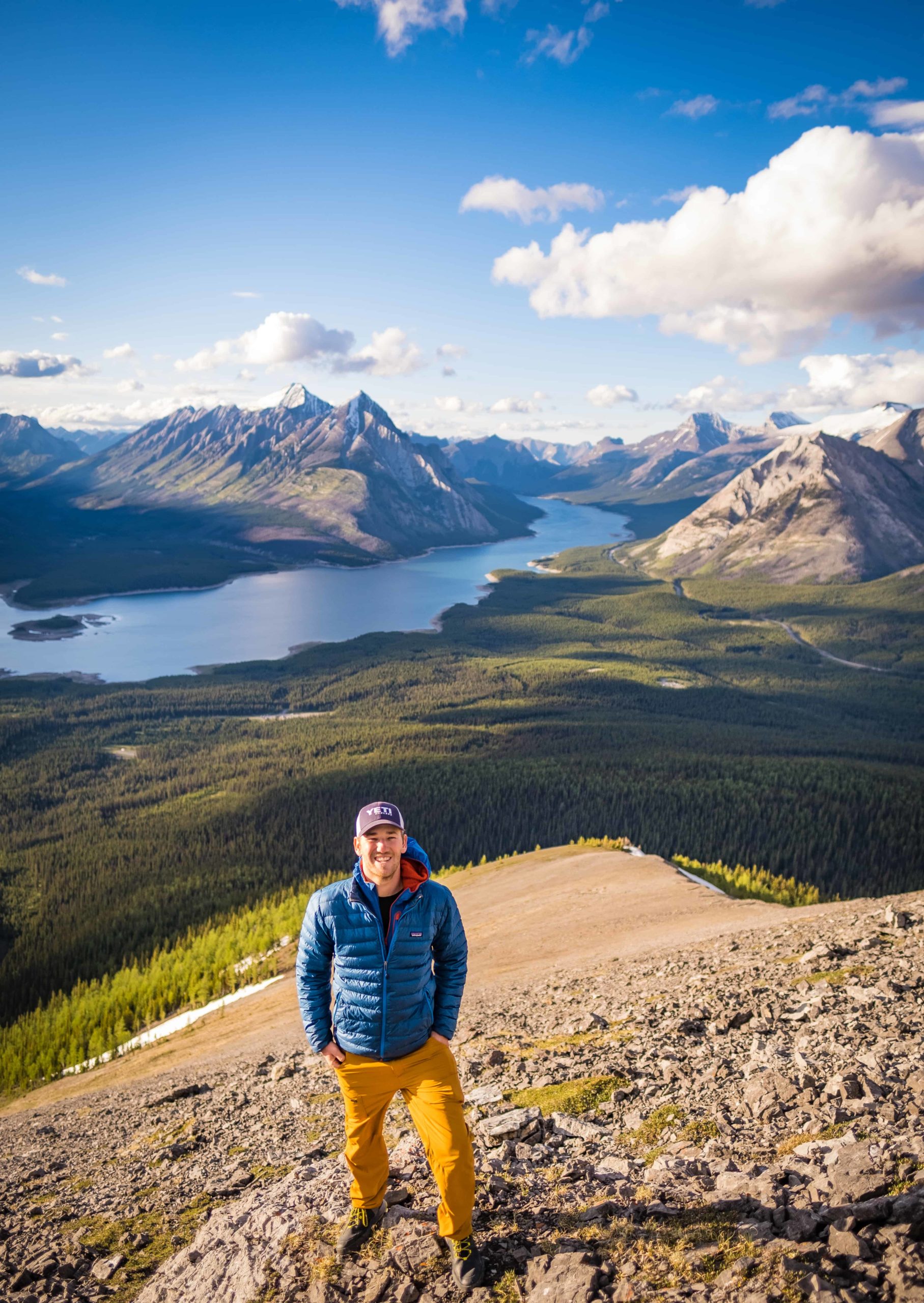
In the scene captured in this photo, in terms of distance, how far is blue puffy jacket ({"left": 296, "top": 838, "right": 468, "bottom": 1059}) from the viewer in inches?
284

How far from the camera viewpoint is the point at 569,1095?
1037cm

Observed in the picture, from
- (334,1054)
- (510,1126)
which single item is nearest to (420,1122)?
(334,1054)

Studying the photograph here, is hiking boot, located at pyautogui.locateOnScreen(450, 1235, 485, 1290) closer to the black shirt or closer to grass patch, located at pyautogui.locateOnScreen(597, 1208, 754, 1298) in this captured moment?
grass patch, located at pyautogui.locateOnScreen(597, 1208, 754, 1298)

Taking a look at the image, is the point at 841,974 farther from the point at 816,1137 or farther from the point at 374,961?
the point at 374,961

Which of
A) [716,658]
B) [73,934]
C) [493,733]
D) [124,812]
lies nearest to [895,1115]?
[73,934]

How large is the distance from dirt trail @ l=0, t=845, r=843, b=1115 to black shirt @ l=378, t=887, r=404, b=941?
461 inches

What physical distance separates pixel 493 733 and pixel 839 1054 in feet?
319

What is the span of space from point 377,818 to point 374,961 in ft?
4.99

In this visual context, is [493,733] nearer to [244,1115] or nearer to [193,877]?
[193,877]

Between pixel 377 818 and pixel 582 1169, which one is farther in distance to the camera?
pixel 582 1169

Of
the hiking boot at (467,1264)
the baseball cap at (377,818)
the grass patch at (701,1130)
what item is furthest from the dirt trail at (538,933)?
the baseball cap at (377,818)

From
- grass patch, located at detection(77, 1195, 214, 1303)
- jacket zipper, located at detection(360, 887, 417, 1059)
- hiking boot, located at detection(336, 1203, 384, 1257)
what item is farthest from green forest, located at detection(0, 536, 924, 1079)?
jacket zipper, located at detection(360, 887, 417, 1059)

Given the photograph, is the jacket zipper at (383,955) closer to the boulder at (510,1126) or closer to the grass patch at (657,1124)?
the boulder at (510,1126)

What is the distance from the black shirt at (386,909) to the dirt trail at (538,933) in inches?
461
